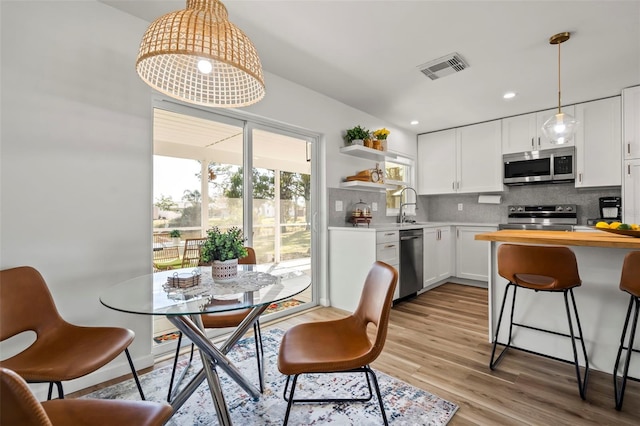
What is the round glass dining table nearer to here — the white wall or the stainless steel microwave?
the white wall

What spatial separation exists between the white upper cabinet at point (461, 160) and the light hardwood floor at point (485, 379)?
2321 mm

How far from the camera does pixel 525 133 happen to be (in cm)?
415

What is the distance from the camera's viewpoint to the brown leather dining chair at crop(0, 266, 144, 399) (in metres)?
1.29

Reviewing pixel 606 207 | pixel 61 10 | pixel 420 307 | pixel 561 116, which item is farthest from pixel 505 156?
pixel 61 10

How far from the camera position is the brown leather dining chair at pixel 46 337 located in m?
1.29

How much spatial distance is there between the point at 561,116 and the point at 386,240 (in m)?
1.85

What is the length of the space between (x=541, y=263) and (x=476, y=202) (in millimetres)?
3284

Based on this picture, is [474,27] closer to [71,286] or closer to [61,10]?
[61,10]

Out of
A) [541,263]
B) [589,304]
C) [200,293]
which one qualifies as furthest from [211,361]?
[589,304]

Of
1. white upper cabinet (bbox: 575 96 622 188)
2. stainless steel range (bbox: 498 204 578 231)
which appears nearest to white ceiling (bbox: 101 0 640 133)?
white upper cabinet (bbox: 575 96 622 188)

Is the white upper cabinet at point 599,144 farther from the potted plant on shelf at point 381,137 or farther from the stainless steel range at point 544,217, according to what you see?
the potted plant on shelf at point 381,137

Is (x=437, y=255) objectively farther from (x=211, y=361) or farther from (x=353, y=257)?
(x=211, y=361)

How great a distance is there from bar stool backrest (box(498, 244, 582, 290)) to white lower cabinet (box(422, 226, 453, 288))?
2.03m

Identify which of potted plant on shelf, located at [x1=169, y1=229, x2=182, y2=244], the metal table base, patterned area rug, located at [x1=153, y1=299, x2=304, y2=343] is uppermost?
potted plant on shelf, located at [x1=169, y1=229, x2=182, y2=244]
